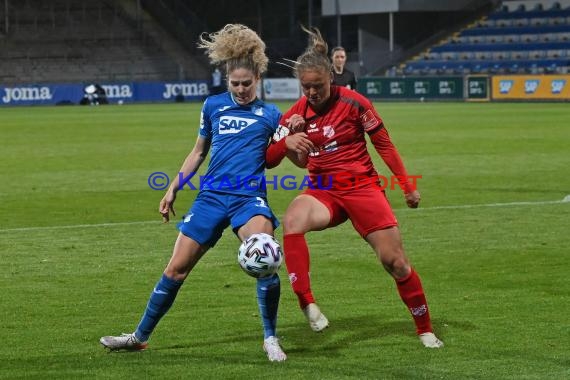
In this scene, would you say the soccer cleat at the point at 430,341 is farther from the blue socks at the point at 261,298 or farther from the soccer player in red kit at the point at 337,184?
the blue socks at the point at 261,298

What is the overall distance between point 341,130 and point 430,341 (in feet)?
4.93

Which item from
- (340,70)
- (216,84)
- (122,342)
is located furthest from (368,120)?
(216,84)

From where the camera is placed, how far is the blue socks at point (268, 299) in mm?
7402

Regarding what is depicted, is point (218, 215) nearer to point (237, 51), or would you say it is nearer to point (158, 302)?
point (158, 302)

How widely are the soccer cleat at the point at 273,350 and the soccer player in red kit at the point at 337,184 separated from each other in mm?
466

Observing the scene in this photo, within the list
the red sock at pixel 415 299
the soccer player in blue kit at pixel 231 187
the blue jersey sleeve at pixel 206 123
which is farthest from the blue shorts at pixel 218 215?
the red sock at pixel 415 299

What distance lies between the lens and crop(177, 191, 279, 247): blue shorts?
7.41m

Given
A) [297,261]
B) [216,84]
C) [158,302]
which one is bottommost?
[216,84]

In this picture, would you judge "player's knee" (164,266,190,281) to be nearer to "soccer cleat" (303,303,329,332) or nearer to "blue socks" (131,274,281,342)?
"blue socks" (131,274,281,342)

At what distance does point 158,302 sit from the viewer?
7488 mm

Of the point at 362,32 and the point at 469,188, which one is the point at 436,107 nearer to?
the point at 362,32

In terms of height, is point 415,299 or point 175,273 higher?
point 175,273

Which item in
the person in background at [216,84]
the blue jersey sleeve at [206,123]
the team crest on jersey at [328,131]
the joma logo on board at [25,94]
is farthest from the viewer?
the person in background at [216,84]

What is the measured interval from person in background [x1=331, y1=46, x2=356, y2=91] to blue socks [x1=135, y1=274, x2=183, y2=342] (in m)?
9.95
